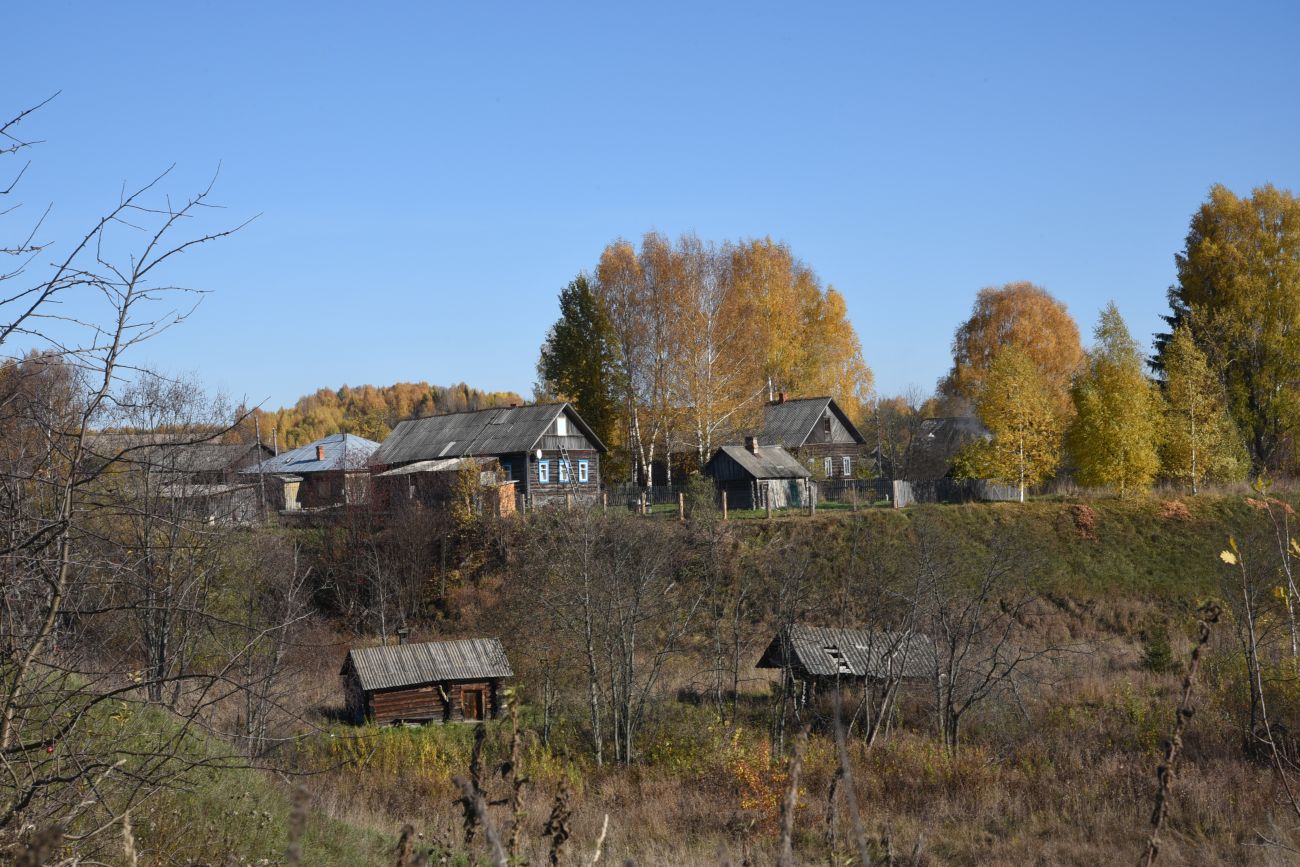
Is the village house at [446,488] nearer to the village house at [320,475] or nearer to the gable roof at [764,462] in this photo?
the village house at [320,475]

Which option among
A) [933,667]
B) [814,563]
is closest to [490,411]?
[814,563]

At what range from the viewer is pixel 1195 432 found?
36.2m

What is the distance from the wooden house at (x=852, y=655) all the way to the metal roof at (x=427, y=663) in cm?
718

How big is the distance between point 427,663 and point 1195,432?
27.2m

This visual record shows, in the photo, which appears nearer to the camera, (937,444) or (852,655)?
(852,655)

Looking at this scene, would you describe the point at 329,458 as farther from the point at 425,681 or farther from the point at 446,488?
the point at 425,681

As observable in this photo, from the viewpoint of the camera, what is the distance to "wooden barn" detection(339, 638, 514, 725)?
23906 millimetres

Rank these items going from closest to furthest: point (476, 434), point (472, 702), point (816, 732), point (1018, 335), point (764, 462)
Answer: point (816, 732) → point (472, 702) → point (764, 462) → point (476, 434) → point (1018, 335)

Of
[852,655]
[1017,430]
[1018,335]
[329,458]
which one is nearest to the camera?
[852,655]

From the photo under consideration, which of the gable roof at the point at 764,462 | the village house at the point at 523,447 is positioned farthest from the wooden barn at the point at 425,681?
the gable roof at the point at 764,462

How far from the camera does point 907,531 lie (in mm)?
34938

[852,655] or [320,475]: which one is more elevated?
[320,475]

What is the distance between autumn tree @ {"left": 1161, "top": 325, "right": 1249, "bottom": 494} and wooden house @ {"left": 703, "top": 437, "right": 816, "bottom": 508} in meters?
12.9

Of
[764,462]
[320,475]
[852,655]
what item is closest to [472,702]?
[852,655]
